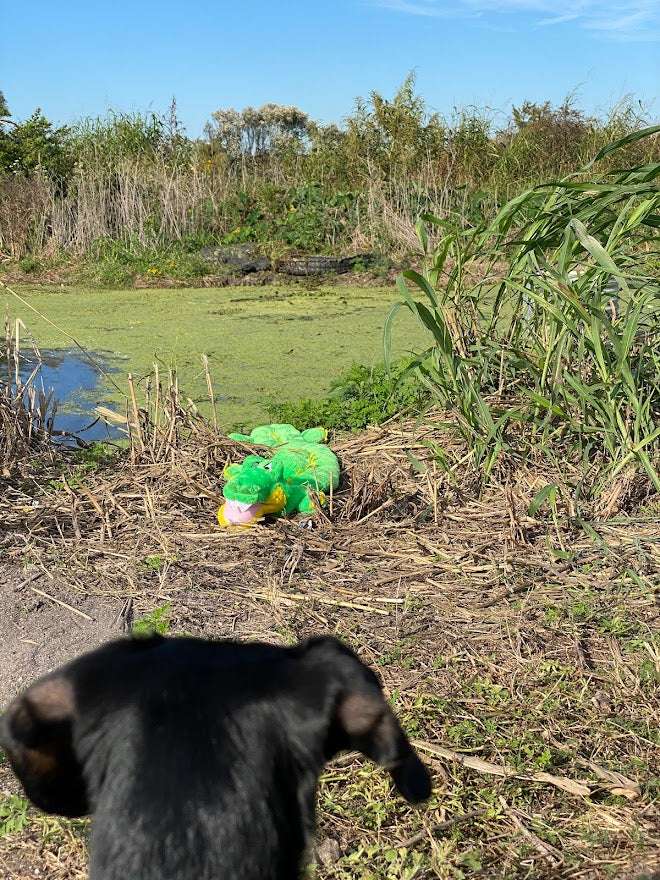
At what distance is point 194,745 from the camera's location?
1.05 m

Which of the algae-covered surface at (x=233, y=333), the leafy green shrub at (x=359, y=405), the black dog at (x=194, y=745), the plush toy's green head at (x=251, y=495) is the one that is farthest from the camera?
the algae-covered surface at (x=233, y=333)

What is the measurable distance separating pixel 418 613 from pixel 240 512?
956 millimetres

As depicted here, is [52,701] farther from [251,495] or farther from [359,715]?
[251,495]

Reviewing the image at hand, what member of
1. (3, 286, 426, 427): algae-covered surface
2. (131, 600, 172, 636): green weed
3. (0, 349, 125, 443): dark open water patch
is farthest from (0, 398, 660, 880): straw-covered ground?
(3, 286, 426, 427): algae-covered surface

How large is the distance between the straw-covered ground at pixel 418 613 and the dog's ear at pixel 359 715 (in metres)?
1.03

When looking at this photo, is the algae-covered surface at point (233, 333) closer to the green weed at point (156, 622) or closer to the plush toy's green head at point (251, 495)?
the plush toy's green head at point (251, 495)

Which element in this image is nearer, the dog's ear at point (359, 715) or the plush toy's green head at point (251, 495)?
the dog's ear at point (359, 715)

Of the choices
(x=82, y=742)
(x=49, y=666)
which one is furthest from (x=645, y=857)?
(x=49, y=666)

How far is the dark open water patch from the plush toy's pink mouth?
57.8 inches

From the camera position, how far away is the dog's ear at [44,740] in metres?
1.08

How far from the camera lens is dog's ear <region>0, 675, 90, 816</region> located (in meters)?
1.08

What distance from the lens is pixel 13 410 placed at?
13.5ft

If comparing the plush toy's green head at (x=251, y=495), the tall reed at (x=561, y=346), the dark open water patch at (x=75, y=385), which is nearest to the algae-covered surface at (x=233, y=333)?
the dark open water patch at (x=75, y=385)

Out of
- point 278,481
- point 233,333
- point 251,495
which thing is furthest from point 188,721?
point 233,333
